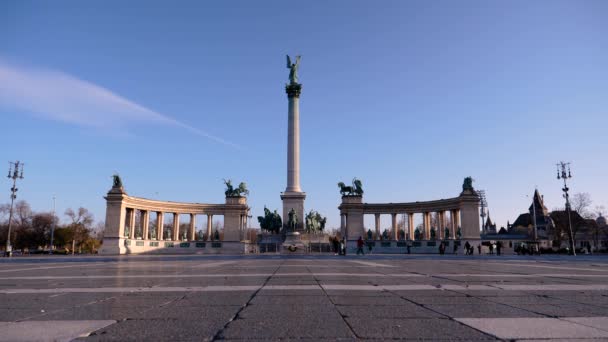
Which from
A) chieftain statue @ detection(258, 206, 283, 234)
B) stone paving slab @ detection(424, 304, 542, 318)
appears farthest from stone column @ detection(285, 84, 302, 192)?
stone paving slab @ detection(424, 304, 542, 318)

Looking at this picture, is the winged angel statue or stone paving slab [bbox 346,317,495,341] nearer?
stone paving slab [bbox 346,317,495,341]

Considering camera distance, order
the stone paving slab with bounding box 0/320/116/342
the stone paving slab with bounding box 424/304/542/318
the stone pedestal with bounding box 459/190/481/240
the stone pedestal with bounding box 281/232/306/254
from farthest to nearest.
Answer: the stone pedestal with bounding box 459/190/481/240, the stone pedestal with bounding box 281/232/306/254, the stone paving slab with bounding box 424/304/542/318, the stone paving slab with bounding box 0/320/116/342

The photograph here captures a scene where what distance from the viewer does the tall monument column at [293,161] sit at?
232 feet

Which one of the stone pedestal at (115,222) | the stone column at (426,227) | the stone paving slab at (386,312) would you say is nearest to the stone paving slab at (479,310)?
the stone paving slab at (386,312)

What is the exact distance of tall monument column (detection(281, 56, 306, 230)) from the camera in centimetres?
7075

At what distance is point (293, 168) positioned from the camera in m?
71.6

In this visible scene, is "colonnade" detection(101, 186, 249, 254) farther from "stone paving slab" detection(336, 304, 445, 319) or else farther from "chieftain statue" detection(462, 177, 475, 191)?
"stone paving slab" detection(336, 304, 445, 319)

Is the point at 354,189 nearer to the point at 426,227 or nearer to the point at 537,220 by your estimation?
the point at 426,227

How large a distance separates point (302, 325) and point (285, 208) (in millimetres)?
65943

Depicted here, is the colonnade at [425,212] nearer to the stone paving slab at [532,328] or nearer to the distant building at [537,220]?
the stone paving slab at [532,328]

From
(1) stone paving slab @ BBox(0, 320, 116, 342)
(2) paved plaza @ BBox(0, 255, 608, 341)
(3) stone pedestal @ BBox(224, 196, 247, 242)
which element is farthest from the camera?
(3) stone pedestal @ BBox(224, 196, 247, 242)

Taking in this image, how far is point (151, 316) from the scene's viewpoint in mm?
6184

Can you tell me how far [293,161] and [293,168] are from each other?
1.15 m

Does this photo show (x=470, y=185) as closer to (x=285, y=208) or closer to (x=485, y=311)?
(x=285, y=208)
